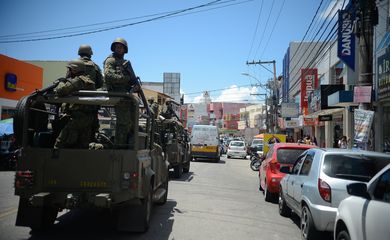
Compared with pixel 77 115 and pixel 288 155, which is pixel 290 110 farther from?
pixel 77 115

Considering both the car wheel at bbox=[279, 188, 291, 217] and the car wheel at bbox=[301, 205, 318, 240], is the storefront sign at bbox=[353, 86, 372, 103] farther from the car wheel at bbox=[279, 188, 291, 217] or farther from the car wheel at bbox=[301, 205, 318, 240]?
the car wheel at bbox=[301, 205, 318, 240]

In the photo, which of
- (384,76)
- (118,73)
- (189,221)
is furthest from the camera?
(384,76)

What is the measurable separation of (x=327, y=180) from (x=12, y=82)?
2427 centimetres

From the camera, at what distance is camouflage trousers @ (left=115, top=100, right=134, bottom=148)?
6.61 m

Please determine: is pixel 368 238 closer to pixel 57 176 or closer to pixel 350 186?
pixel 350 186

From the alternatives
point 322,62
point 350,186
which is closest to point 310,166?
point 350,186

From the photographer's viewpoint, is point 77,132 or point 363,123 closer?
point 77,132

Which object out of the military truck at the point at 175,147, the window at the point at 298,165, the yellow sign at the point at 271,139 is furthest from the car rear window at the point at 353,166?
the yellow sign at the point at 271,139

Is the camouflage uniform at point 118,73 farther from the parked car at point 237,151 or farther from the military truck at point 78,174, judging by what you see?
the parked car at point 237,151

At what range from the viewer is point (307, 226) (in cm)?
629

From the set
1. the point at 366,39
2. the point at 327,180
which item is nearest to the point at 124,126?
the point at 327,180

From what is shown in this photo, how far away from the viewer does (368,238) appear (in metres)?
3.77

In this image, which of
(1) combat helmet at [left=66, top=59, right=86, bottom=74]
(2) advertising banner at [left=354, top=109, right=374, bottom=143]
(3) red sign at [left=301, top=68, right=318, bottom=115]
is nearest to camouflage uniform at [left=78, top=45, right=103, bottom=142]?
(1) combat helmet at [left=66, top=59, right=86, bottom=74]

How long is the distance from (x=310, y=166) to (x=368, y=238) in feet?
10.4
